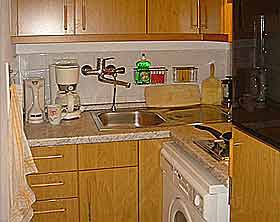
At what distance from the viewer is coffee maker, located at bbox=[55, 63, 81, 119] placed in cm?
310

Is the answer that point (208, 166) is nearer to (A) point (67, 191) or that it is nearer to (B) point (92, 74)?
(A) point (67, 191)

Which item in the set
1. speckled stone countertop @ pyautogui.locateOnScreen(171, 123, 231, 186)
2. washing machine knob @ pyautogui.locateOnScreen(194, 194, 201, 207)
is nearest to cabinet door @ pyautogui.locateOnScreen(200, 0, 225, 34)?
speckled stone countertop @ pyautogui.locateOnScreen(171, 123, 231, 186)

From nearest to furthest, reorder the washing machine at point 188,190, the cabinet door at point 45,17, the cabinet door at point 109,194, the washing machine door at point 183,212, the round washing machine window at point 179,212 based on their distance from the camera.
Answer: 1. the washing machine at point 188,190
2. the washing machine door at point 183,212
3. the round washing machine window at point 179,212
4. the cabinet door at point 109,194
5. the cabinet door at point 45,17

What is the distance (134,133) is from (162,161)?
212mm

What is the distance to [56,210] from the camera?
274cm

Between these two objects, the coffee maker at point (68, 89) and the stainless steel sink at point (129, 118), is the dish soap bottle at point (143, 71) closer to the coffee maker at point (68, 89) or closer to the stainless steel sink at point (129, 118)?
the stainless steel sink at point (129, 118)

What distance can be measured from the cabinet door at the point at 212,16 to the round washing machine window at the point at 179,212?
3.58ft

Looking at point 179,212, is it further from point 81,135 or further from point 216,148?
point 81,135

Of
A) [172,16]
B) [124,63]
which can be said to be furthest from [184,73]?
[172,16]

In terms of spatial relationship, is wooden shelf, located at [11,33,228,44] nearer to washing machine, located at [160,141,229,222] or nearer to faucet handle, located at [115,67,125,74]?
Answer: faucet handle, located at [115,67,125,74]

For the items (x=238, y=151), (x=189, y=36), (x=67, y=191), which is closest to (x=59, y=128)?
(x=67, y=191)

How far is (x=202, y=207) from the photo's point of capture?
80.0 inches

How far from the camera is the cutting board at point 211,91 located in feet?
11.3

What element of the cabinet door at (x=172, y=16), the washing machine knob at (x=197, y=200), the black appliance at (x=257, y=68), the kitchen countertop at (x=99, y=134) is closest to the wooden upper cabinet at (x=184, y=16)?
the cabinet door at (x=172, y=16)
